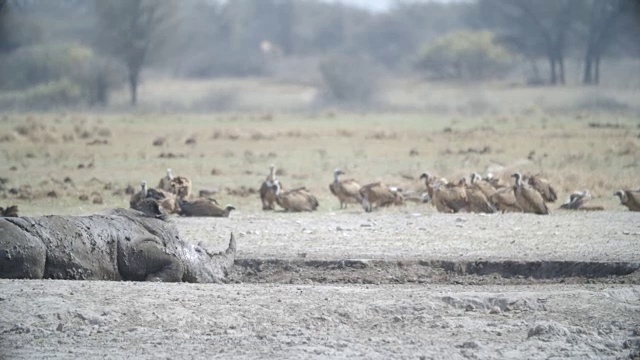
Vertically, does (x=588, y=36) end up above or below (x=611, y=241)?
above

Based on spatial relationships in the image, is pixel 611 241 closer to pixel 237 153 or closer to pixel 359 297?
pixel 359 297

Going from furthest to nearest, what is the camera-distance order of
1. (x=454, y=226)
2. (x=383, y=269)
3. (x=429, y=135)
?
(x=429, y=135)
(x=454, y=226)
(x=383, y=269)

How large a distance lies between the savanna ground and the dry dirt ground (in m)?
0.02

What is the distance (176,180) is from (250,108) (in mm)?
28180

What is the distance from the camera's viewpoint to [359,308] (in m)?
9.06

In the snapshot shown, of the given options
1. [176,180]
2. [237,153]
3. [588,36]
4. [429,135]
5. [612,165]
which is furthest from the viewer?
[588,36]

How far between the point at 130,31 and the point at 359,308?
41.7 m

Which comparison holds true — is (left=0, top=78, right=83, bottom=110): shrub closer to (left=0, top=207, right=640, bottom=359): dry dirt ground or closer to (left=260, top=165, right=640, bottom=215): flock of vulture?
(left=260, top=165, right=640, bottom=215): flock of vulture

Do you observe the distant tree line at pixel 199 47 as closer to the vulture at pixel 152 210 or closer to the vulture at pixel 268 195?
the vulture at pixel 268 195

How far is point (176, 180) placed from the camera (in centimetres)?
1720

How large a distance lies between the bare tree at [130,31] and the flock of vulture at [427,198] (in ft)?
102

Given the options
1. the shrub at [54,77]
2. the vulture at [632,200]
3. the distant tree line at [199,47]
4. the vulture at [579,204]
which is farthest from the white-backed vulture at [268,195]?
the shrub at [54,77]

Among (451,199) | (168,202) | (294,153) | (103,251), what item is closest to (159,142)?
(294,153)

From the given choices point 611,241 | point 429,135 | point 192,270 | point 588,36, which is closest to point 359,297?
point 192,270
